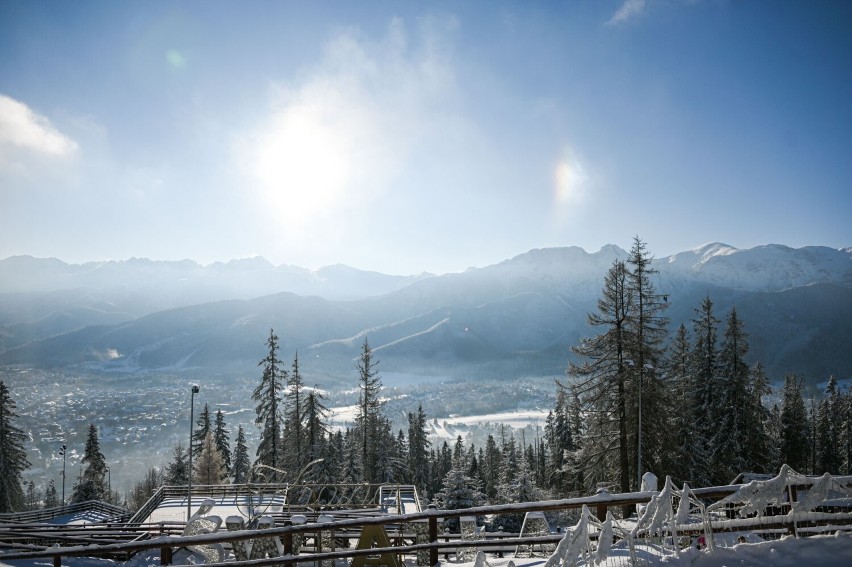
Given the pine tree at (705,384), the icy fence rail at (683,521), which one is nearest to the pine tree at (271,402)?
the pine tree at (705,384)

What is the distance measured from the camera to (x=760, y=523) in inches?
304

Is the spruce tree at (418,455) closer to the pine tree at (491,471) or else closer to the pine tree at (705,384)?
the pine tree at (491,471)

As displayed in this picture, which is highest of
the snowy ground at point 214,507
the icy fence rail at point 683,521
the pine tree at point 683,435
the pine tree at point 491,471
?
the icy fence rail at point 683,521

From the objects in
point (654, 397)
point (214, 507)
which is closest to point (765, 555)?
point (654, 397)

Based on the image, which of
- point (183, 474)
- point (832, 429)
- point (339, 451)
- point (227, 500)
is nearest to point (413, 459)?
point (339, 451)

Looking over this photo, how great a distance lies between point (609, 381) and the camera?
73.3 feet

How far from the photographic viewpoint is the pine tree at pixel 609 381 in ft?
72.1

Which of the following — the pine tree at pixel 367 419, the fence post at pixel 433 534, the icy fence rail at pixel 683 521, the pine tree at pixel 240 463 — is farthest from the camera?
A: the pine tree at pixel 240 463

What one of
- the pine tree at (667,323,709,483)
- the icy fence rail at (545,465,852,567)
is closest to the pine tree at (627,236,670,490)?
the pine tree at (667,323,709,483)

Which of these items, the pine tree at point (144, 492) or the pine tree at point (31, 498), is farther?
the pine tree at point (31, 498)

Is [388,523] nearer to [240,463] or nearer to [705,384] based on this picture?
[705,384]

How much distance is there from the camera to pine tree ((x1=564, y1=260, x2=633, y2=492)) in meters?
22.0

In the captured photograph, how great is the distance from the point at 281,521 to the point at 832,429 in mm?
63881

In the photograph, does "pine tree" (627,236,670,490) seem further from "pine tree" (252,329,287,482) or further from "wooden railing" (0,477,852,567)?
"pine tree" (252,329,287,482)
